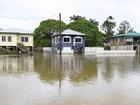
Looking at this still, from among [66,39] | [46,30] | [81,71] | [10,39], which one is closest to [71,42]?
[66,39]

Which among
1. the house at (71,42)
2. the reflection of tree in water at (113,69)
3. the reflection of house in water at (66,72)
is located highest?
the house at (71,42)

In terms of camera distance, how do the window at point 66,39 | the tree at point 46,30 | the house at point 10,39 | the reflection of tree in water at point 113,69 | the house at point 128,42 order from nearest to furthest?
the reflection of tree in water at point 113,69 < the house at point 10,39 < the window at point 66,39 < the house at point 128,42 < the tree at point 46,30

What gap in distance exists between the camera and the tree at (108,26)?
89188 millimetres

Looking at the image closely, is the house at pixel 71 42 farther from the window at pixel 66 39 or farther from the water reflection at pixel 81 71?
the water reflection at pixel 81 71

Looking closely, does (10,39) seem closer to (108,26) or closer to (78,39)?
(78,39)

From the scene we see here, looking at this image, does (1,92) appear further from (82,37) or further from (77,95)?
(82,37)

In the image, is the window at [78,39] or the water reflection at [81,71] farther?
the window at [78,39]

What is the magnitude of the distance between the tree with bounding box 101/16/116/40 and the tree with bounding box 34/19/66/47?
16.4 meters

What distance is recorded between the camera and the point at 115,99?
38.1 ft

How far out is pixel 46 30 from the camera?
76.8 m

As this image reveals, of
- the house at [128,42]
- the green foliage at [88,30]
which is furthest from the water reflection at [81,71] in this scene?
the house at [128,42]

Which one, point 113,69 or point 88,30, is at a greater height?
point 88,30

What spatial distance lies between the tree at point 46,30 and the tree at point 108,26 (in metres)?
16.4

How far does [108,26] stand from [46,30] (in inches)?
822
